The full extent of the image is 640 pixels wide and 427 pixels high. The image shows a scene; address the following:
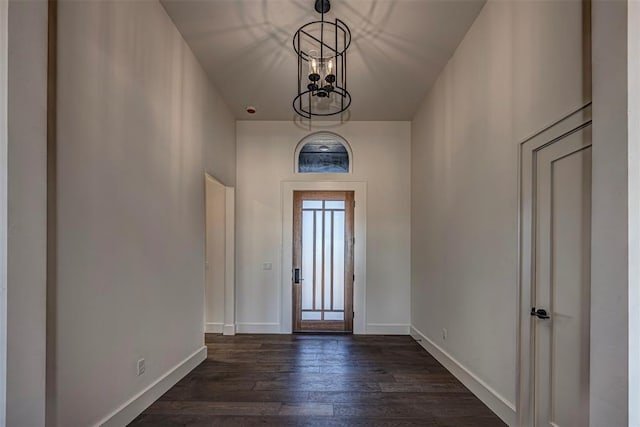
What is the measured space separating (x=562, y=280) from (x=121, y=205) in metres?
2.88

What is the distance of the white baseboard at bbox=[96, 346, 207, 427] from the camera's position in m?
2.41

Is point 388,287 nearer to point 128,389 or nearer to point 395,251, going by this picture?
point 395,251

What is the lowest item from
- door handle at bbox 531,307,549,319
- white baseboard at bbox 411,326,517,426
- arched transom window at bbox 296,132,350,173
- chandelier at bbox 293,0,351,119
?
white baseboard at bbox 411,326,517,426

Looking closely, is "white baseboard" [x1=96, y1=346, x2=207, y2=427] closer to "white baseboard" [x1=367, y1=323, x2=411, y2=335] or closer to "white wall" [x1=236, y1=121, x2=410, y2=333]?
"white wall" [x1=236, y1=121, x2=410, y2=333]

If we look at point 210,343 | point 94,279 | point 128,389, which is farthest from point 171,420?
point 210,343

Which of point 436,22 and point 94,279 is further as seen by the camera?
point 436,22

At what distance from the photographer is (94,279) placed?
2.18 meters

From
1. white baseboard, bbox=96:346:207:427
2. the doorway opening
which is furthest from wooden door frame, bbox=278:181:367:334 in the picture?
white baseboard, bbox=96:346:207:427

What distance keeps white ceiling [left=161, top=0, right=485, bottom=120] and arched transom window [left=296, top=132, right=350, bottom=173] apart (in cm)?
86

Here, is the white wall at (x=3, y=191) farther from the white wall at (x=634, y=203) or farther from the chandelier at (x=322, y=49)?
the chandelier at (x=322, y=49)

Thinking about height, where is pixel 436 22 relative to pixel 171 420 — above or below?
above

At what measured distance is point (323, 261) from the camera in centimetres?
558

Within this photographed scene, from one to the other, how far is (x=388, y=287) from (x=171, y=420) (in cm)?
360

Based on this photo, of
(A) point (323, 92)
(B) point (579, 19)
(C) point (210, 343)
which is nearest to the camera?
(B) point (579, 19)
